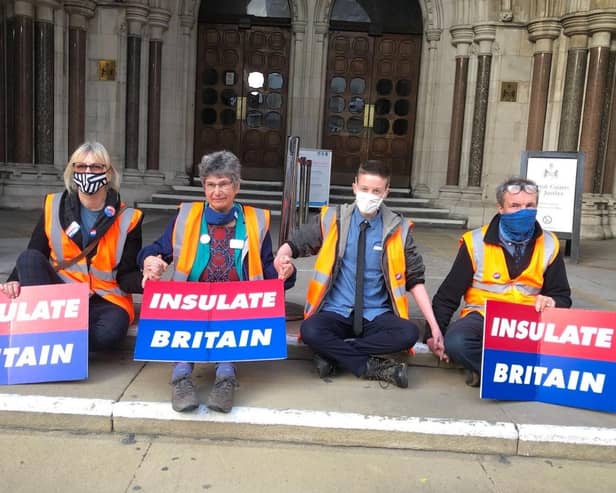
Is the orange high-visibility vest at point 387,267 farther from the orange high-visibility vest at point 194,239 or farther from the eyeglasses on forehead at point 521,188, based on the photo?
the eyeglasses on forehead at point 521,188

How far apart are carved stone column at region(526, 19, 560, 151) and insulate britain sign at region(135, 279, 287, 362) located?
26.5 feet

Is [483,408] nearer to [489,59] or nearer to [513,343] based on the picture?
[513,343]

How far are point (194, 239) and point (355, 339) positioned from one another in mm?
1048

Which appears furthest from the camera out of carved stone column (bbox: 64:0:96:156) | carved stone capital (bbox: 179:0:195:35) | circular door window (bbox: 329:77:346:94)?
circular door window (bbox: 329:77:346:94)

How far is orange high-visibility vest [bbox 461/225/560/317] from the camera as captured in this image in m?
3.32

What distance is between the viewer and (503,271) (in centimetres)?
334

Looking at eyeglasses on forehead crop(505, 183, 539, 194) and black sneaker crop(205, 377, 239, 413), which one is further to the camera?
eyeglasses on forehead crop(505, 183, 539, 194)

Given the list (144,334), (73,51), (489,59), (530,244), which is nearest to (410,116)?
(489,59)

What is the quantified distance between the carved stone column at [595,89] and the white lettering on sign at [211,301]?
771 cm

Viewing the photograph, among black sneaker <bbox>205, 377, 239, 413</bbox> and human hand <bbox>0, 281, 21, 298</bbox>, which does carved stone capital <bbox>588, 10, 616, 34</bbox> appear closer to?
black sneaker <bbox>205, 377, 239, 413</bbox>

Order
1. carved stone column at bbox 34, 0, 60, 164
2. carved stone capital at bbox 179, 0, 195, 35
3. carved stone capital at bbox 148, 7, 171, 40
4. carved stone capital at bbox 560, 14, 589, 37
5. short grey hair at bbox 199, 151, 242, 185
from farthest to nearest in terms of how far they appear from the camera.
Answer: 1. carved stone capital at bbox 179, 0, 195, 35
2. carved stone capital at bbox 148, 7, 171, 40
3. carved stone column at bbox 34, 0, 60, 164
4. carved stone capital at bbox 560, 14, 589, 37
5. short grey hair at bbox 199, 151, 242, 185

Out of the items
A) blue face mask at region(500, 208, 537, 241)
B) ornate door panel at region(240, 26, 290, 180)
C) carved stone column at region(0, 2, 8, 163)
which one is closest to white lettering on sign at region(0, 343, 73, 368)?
blue face mask at region(500, 208, 537, 241)

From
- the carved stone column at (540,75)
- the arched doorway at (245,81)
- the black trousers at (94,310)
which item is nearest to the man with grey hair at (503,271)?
the black trousers at (94,310)

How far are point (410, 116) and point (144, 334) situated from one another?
9.17 metres
